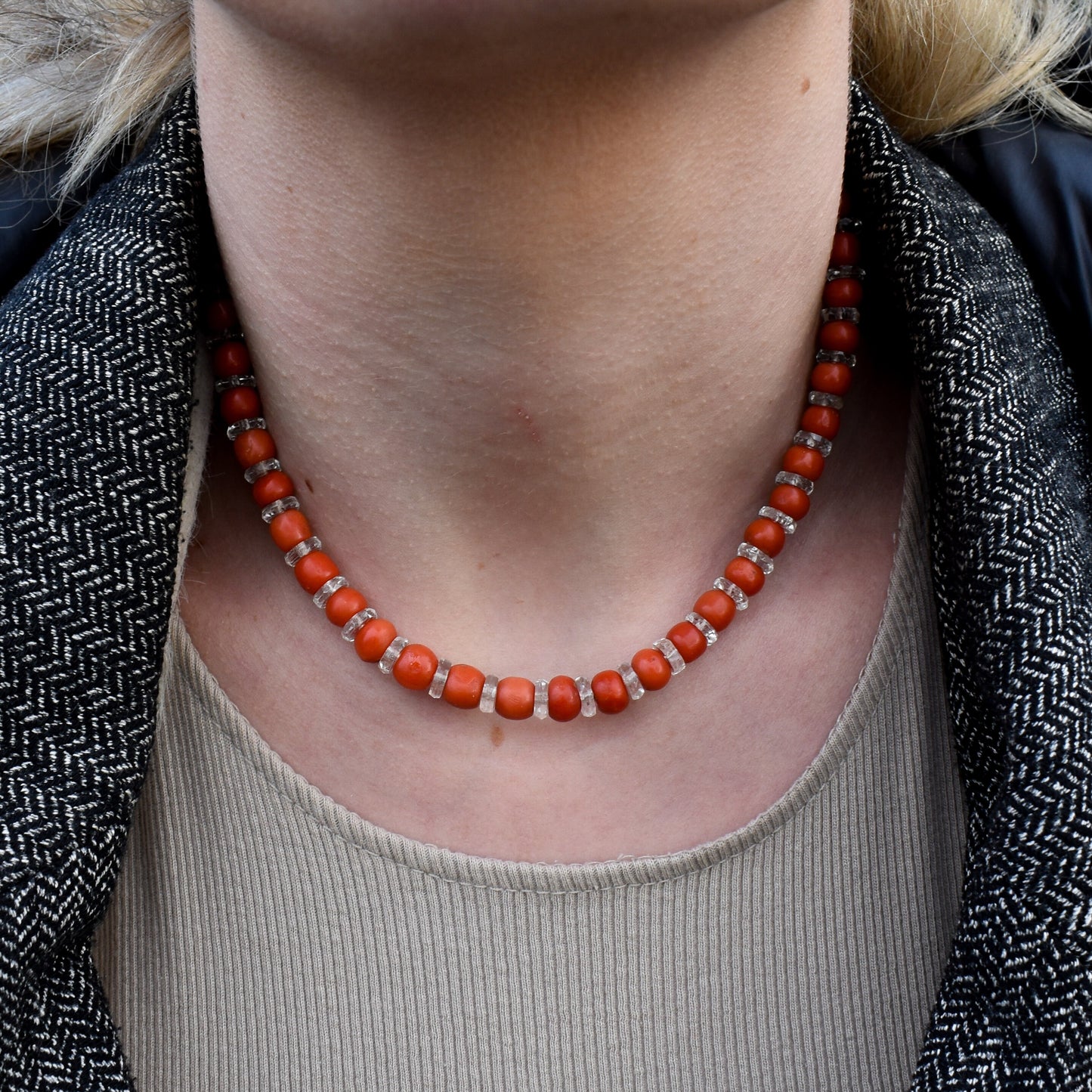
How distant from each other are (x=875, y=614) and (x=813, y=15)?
1.35 feet

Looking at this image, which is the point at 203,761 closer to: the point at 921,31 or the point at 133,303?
the point at 133,303

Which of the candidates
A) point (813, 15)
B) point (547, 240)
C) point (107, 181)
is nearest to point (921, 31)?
point (813, 15)

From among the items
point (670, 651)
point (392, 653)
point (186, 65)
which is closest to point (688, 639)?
point (670, 651)

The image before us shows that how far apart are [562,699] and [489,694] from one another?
0.05 meters

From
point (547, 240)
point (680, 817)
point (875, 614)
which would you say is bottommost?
point (680, 817)

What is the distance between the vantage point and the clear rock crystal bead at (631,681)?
2.91 feet

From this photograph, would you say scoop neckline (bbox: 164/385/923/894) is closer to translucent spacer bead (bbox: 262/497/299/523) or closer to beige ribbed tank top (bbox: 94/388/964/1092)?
beige ribbed tank top (bbox: 94/388/964/1092)

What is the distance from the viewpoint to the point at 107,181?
1.02 meters

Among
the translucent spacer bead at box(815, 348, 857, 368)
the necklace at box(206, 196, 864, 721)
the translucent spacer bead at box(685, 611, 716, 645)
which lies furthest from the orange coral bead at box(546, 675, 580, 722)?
the translucent spacer bead at box(815, 348, 857, 368)

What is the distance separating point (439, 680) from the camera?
887mm

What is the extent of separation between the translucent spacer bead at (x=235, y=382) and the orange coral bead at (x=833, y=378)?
0.42m

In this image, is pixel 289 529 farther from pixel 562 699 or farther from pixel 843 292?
pixel 843 292

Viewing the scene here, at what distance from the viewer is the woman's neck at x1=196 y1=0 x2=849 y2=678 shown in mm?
641

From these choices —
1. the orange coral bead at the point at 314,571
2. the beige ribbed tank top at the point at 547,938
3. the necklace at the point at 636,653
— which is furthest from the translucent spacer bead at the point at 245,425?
the beige ribbed tank top at the point at 547,938
